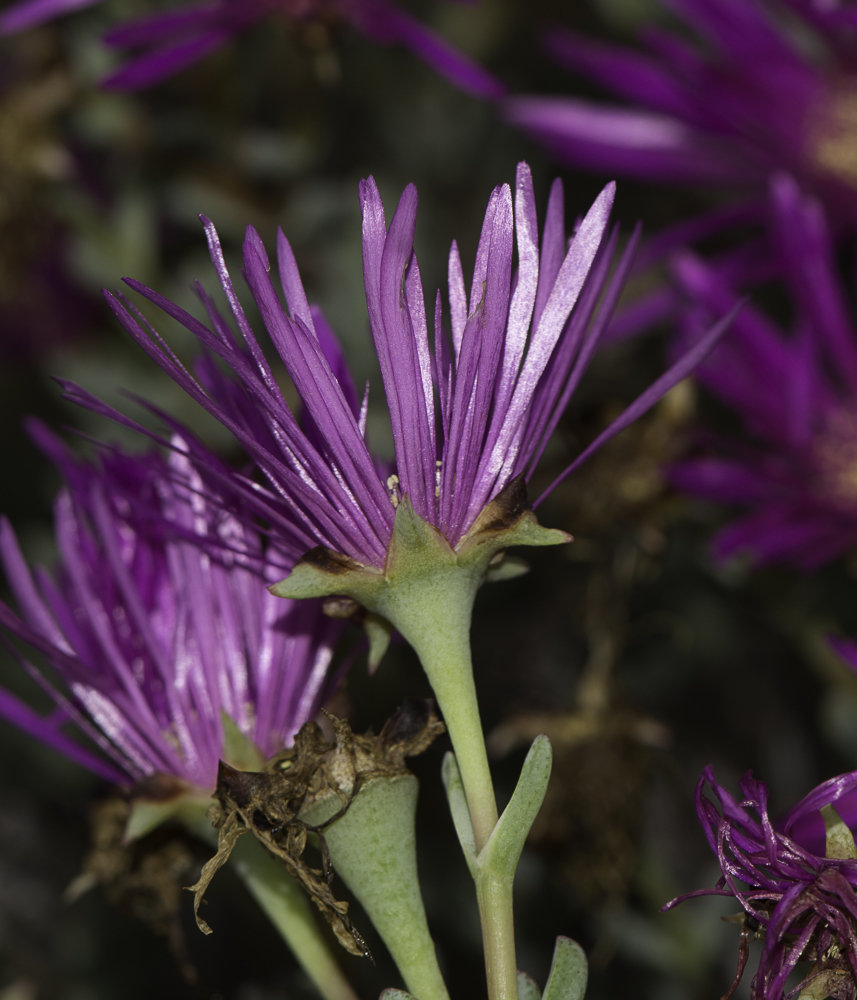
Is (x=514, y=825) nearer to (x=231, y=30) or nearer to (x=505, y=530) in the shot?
(x=505, y=530)

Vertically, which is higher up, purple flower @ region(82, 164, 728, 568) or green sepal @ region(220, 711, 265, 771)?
purple flower @ region(82, 164, 728, 568)

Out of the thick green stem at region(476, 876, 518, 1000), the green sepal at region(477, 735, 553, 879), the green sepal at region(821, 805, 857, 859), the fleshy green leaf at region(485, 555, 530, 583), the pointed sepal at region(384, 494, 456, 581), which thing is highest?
the pointed sepal at region(384, 494, 456, 581)

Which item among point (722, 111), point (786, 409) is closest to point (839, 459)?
point (786, 409)

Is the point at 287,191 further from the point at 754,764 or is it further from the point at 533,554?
the point at 754,764

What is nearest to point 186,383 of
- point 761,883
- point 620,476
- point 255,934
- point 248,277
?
point 248,277

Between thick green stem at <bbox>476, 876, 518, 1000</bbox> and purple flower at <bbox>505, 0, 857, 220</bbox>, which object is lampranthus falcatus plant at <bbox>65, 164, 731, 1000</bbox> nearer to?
thick green stem at <bbox>476, 876, 518, 1000</bbox>

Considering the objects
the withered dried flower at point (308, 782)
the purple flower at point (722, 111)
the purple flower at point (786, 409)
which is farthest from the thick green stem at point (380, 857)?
the purple flower at point (722, 111)

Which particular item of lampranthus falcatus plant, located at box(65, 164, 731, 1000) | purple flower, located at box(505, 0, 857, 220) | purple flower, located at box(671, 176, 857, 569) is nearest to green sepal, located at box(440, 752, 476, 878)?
lampranthus falcatus plant, located at box(65, 164, 731, 1000)
